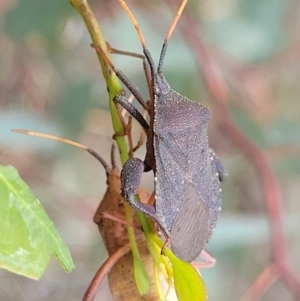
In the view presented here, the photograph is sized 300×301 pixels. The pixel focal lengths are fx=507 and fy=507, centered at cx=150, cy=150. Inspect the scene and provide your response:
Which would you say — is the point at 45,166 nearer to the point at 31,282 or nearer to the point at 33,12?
the point at 31,282

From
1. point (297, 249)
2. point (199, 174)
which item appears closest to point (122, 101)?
point (199, 174)

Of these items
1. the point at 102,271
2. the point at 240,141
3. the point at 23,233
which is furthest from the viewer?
the point at 240,141

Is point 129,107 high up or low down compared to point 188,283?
up

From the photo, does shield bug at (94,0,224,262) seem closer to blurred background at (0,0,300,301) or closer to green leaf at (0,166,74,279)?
green leaf at (0,166,74,279)

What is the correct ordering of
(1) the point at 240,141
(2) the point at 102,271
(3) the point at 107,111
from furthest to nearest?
(3) the point at 107,111 < (1) the point at 240,141 < (2) the point at 102,271

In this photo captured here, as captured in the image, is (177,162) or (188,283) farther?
(177,162)

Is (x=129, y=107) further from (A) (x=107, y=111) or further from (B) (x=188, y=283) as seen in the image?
(A) (x=107, y=111)

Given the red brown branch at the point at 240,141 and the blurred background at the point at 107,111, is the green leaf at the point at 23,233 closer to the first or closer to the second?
the blurred background at the point at 107,111

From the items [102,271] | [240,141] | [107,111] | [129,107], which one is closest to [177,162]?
[129,107]

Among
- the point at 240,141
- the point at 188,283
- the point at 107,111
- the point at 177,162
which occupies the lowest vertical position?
the point at 188,283
